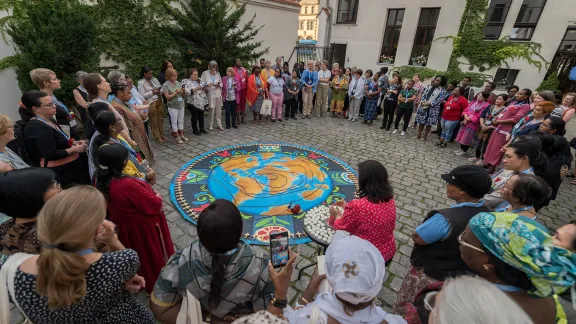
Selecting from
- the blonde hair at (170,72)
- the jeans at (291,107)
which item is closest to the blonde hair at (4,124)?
the blonde hair at (170,72)

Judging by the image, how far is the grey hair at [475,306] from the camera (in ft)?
3.29

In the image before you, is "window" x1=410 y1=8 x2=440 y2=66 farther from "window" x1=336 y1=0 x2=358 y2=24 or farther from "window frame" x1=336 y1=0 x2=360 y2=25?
"window" x1=336 y1=0 x2=358 y2=24

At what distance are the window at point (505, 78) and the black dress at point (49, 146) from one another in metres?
17.5

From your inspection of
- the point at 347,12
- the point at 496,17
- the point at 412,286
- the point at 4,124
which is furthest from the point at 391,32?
the point at 4,124

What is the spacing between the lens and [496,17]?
13.0 meters

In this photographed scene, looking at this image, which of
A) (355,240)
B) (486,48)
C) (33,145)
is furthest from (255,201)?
(486,48)

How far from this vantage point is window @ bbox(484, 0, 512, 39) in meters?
12.8

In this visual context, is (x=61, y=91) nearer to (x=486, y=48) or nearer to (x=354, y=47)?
(x=354, y=47)

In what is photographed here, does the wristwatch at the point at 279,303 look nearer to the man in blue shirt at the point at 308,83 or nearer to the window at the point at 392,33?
the man in blue shirt at the point at 308,83

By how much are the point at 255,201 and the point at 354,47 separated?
15.2 m

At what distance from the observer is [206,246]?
4.96ft

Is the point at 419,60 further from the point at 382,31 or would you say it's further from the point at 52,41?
the point at 52,41

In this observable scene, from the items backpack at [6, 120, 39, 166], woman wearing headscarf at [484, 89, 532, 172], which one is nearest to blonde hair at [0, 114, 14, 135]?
backpack at [6, 120, 39, 166]

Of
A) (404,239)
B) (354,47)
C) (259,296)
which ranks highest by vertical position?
(354,47)
